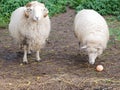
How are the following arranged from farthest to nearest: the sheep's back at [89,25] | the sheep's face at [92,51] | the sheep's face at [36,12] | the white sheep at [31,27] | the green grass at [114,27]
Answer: the green grass at [114,27], the sheep's back at [89,25], the sheep's face at [92,51], the white sheep at [31,27], the sheep's face at [36,12]

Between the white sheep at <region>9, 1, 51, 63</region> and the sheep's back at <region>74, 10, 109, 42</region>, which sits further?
the sheep's back at <region>74, 10, 109, 42</region>

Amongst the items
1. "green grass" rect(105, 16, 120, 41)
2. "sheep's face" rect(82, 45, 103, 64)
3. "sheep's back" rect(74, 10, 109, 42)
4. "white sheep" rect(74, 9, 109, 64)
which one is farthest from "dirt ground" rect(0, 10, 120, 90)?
"green grass" rect(105, 16, 120, 41)

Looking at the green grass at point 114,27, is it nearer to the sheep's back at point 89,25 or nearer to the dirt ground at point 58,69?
the dirt ground at point 58,69

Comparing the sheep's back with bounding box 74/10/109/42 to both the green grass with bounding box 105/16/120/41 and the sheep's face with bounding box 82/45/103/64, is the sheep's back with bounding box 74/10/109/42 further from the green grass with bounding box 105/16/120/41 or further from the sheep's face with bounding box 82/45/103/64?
the green grass with bounding box 105/16/120/41

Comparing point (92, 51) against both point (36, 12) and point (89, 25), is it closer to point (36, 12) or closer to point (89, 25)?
point (89, 25)

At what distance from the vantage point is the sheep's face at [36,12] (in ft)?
26.3

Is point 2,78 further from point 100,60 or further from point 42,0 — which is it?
point 42,0

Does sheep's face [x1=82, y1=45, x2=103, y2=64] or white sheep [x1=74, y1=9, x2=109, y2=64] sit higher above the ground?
white sheep [x1=74, y1=9, x2=109, y2=64]

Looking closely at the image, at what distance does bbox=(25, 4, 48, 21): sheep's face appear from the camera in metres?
8.02

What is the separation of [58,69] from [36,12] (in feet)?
4.03

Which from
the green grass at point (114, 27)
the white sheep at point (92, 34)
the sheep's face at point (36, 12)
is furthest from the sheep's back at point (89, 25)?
the green grass at point (114, 27)

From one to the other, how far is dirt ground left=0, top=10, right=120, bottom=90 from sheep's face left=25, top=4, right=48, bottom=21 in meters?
1.05

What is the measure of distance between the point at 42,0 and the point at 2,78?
6.39 metres

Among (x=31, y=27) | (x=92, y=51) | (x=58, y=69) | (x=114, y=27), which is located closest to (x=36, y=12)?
(x=31, y=27)
